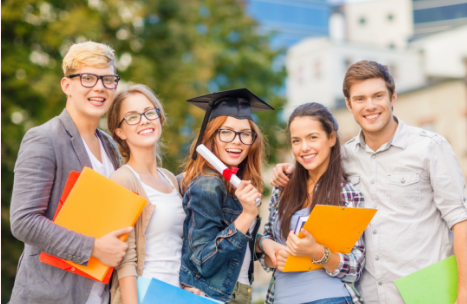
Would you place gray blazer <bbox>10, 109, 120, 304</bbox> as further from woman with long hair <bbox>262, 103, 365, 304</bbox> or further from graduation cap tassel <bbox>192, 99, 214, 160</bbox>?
woman with long hair <bbox>262, 103, 365, 304</bbox>

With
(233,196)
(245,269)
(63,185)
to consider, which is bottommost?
(245,269)

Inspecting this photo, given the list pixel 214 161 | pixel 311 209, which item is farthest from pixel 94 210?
pixel 311 209

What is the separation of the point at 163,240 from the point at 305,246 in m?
0.87

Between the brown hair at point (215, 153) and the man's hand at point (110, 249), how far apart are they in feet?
2.05

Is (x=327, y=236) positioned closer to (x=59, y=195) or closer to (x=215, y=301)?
(x=215, y=301)

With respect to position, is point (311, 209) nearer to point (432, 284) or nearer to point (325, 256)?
point (325, 256)

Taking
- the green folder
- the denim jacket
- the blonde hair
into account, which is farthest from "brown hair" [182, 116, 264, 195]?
the green folder

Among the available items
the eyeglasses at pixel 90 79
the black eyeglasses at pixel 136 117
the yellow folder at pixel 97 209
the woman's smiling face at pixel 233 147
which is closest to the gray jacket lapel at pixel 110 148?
the black eyeglasses at pixel 136 117

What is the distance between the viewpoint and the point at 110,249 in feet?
9.34

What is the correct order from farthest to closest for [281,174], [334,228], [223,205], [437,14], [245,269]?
[437,14] < [281,174] < [245,269] < [223,205] < [334,228]

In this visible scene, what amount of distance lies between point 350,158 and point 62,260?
6.52 ft

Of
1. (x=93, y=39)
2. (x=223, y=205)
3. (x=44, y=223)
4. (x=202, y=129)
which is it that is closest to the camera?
(x=44, y=223)

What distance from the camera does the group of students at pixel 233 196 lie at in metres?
2.91

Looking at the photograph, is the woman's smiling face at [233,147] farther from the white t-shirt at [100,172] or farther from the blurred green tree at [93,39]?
the blurred green tree at [93,39]
